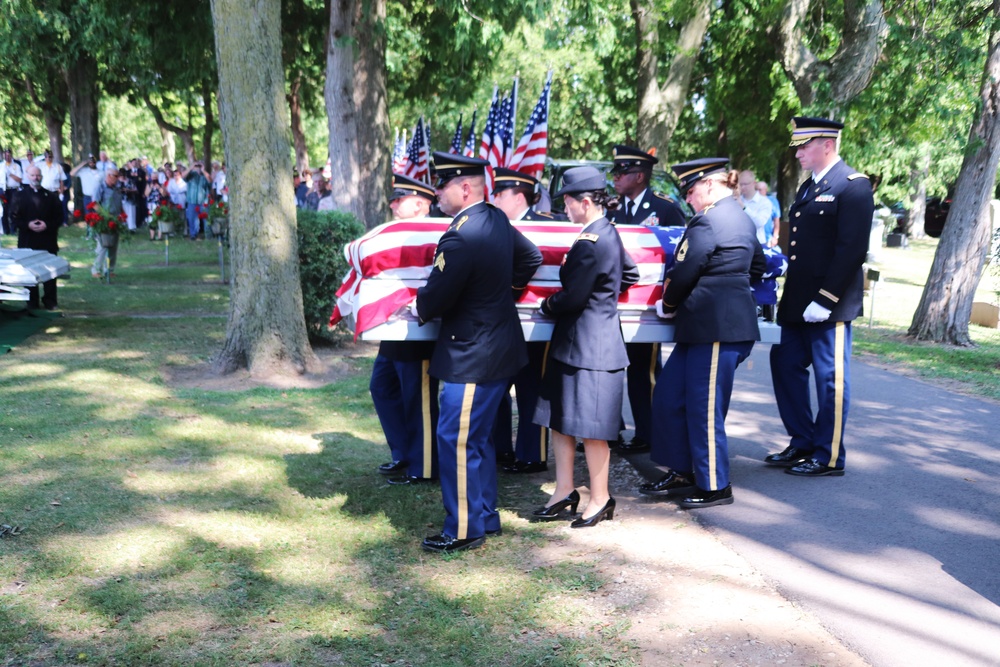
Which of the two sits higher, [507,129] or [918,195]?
[918,195]

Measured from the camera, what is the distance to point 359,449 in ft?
20.9

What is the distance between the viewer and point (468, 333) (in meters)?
4.52

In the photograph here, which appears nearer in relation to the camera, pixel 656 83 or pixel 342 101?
pixel 342 101

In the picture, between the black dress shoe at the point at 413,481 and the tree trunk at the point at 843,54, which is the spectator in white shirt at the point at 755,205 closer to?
the tree trunk at the point at 843,54

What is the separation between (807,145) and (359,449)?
3468mm

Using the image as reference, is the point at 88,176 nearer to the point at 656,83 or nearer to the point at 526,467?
the point at 656,83

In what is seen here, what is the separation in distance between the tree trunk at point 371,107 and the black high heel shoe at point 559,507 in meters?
8.54

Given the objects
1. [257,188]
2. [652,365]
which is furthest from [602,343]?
[257,188]

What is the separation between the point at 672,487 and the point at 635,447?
1.02 metres

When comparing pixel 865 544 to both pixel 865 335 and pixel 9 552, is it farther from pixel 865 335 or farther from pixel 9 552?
pixel 865 335

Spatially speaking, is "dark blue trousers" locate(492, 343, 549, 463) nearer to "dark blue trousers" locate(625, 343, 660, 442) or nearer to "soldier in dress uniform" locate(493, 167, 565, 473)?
"soldier in dress uniform" locate(493, 167, 565, 473)

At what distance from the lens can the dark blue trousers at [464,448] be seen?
4.55 meters

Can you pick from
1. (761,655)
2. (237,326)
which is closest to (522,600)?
(761,655)

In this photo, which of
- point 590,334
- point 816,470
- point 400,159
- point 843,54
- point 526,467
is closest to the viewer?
point 590,334
